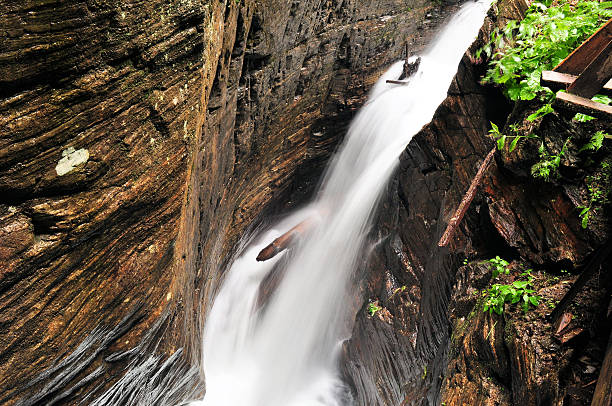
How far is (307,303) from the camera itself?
30.1 feet

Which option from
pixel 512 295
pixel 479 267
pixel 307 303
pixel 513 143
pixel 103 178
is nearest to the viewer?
pixel 103 178

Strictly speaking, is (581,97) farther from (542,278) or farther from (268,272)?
(268,272)

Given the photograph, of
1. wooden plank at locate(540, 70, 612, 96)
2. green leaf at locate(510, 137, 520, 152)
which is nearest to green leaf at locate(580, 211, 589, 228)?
green leaf at locate(510, 137, 520, 152)

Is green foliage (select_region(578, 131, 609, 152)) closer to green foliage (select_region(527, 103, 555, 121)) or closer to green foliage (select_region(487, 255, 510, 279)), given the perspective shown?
green foliage (select_region(527, 103, 555, 121))

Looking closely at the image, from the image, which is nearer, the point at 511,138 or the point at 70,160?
the point at 70,160

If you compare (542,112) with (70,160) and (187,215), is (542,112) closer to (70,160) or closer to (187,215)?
(187,215)

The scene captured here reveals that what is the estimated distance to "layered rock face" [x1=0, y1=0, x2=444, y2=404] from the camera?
2604 millimetres

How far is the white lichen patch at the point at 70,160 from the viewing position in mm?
2830

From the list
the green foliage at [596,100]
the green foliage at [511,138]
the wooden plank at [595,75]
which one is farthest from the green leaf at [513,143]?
the wooden plank at [595,75]

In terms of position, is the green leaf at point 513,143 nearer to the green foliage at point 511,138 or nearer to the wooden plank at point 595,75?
the green foliage at point 511,138

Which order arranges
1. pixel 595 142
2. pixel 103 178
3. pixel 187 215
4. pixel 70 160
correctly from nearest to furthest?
pixel 70 160
pixel 103 178
pixel 595 142
pixel 187 215

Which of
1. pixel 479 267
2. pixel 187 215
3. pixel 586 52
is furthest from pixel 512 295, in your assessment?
pixel 187 215

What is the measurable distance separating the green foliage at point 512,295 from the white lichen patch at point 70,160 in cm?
363

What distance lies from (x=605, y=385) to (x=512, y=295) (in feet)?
3.54
